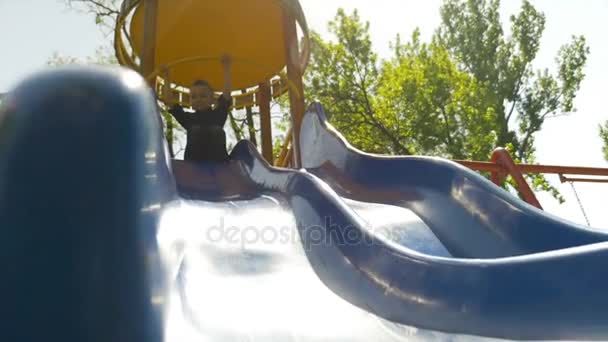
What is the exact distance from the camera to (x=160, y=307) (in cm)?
94

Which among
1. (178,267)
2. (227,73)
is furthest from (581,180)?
(178,267)

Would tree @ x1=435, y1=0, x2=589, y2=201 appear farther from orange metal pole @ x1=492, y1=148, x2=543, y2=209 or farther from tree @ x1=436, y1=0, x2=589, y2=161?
orange metal pole @ x1=492, y1=148, x2=543, y2=209

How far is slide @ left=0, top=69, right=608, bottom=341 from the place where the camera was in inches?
33.4

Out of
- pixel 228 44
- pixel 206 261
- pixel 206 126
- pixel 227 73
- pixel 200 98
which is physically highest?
pixel 228 44

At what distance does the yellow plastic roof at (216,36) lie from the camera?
6209mm

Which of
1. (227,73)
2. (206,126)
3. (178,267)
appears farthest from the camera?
(206,126)

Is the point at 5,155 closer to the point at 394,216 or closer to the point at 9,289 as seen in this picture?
the point at 9,289

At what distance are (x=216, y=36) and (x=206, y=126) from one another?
9.82 feet

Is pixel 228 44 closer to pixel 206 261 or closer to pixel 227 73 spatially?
pixel 227 73

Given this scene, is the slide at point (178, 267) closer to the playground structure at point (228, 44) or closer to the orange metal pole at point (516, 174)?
the orange metal pole at point (516, 174)

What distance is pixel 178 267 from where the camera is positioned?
1.41 meters

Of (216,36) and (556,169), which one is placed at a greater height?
(216,36)

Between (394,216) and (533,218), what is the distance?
2.40 ft

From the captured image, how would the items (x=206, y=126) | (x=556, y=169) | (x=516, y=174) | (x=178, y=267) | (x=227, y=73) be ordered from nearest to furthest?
1. (x=178, y=267)
2. (x=516, y=174)
3. (x=227, y=73)
4. (x=206, y=126)
5. (x=556, y=169)
